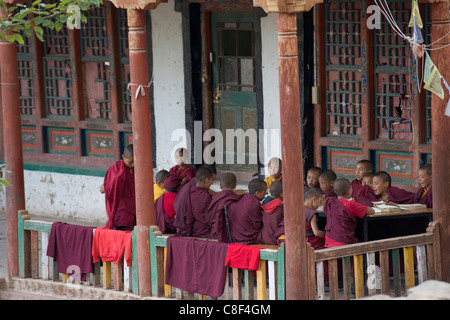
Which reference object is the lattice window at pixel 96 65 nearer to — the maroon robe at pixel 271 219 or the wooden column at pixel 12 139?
the wooden column at pixel 12 139

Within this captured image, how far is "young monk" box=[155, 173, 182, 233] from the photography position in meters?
10.7

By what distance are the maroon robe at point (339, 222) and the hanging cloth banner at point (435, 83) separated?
4.92ft

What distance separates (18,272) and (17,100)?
1.84 m

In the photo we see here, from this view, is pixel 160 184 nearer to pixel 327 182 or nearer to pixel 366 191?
pixel 327 182

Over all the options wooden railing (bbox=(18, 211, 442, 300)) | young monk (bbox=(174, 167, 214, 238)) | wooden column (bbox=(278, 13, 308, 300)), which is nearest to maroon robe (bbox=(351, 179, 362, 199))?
wooden railing (bbox=(18, 211, 442, 300))

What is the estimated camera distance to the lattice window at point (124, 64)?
43.0 feet

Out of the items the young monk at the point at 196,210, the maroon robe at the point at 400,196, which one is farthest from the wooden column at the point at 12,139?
the maroon robe at the point at 400,196

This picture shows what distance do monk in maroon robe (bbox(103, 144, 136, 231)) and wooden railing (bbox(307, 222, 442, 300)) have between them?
241 centimetres

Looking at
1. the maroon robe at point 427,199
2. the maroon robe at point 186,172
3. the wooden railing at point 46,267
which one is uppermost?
the maroon robe at point 186,172

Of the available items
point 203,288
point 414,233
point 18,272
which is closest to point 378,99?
point 414,233

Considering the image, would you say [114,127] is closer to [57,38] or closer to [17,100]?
[57,38]

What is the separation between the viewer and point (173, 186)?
10.9m

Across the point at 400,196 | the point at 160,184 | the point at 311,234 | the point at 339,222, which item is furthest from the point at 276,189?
the point at 160,184
